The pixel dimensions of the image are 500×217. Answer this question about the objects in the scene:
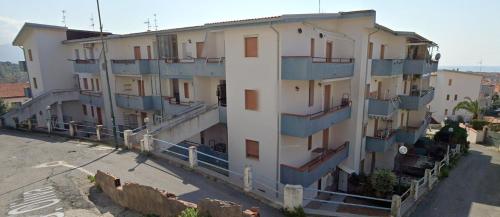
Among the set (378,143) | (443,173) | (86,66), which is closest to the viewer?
(443,173)

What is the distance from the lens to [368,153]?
22.6 m

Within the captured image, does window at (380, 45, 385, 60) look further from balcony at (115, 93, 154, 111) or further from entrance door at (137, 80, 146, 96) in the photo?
entrance door at (137, 80, 146, 96)

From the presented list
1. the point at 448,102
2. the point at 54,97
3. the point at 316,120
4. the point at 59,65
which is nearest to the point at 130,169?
the point at 316,120

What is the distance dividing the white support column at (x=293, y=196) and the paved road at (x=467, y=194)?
6.86 metres

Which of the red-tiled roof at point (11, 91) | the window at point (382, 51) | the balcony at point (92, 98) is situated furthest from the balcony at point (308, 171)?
the red-tiled roof at point (11, 91)

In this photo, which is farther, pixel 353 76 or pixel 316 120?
pixel 353 76

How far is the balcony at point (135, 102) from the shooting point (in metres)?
23.1

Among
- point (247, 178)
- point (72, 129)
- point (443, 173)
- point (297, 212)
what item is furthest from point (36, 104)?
point (443, 173)

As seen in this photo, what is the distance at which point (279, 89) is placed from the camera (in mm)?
14180

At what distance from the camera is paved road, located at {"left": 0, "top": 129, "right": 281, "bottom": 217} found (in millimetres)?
11562

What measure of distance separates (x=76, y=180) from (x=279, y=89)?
1046 centimetres

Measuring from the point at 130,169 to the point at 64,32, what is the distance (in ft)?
76.5

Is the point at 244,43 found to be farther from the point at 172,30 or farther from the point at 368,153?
the point at 368,153

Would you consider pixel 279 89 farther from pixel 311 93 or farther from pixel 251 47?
pixel 311 93
